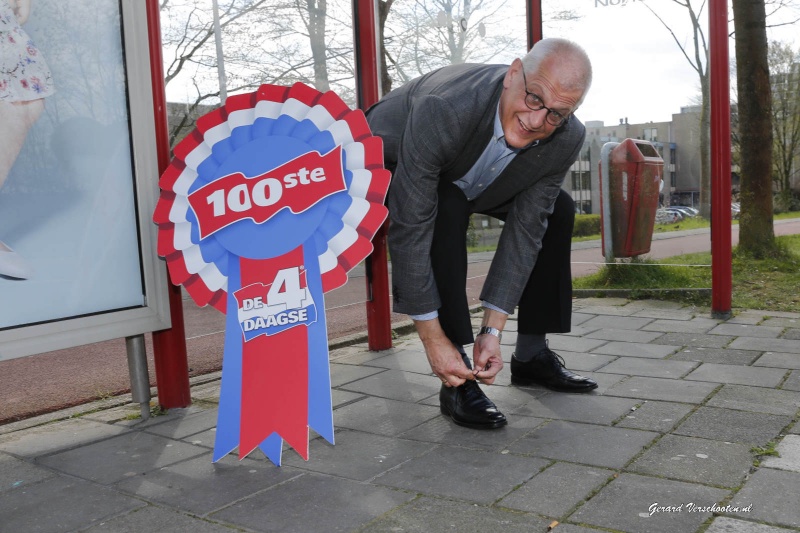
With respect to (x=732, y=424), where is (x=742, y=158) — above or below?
above

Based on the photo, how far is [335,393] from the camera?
3.35 metres

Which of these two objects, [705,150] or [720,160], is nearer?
[720,160]

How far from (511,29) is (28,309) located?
391 cm

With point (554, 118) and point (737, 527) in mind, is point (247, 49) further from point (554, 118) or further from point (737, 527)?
point (737, 527)

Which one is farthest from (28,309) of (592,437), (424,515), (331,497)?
(592,437)

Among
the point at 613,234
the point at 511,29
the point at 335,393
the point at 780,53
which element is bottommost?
the point at 335,393

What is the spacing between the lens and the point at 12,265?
8.34 ft

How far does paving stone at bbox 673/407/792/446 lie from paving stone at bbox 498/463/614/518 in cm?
52

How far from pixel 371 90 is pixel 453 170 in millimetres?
1553

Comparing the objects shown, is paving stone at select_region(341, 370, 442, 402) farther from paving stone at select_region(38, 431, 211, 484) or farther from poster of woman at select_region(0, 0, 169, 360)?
poster of woman at select_region(0, 0, 169, 360)

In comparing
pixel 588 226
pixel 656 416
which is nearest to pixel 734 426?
pixel 656 416

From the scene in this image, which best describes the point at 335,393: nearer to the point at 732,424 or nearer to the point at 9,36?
the point at 732,424

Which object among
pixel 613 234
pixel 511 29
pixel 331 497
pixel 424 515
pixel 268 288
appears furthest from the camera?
pixel 613 234

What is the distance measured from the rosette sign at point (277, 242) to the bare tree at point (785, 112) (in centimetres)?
1120
